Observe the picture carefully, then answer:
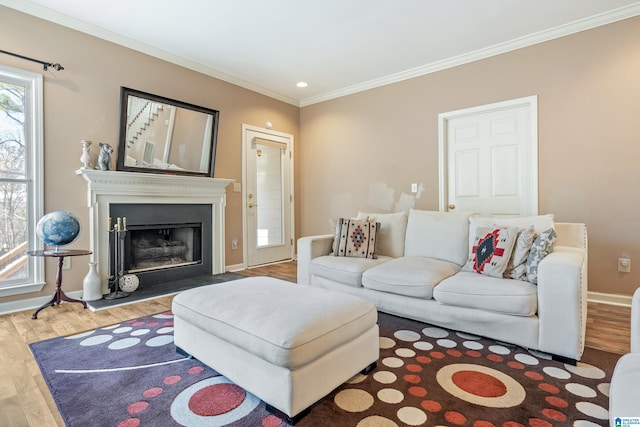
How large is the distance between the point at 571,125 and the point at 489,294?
2223 millimetres

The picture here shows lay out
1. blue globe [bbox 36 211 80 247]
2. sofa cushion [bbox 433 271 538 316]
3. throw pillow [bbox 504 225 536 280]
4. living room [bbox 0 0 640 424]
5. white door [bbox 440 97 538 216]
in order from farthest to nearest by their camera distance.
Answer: white door [bbox 440 97 538 216] < living room [bbox 0 0 640 424] < blue globe [bbox 36 211 80 247] < throw pillow [bbox 504 225 536 280] < sofa cushion [bbox 433 271 538 316]

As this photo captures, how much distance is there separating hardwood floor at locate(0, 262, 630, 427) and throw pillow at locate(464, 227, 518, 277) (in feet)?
2.34

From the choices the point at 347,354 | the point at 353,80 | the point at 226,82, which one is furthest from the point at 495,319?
the point at 226,82

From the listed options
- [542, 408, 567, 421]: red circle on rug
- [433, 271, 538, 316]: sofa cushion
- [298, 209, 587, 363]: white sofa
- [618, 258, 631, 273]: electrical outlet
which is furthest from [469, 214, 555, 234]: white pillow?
[542, 408, 567, 421]: red circle on rug

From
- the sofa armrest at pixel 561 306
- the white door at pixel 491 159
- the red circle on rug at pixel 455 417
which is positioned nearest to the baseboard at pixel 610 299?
the white door at pixel 491 159

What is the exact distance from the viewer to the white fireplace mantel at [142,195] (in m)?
3.21

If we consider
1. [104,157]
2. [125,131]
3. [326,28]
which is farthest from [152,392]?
[326,28]

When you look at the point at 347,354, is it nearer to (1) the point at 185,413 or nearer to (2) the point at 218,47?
(1) the point at 185,413

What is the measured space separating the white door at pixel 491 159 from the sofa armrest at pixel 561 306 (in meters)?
1.75

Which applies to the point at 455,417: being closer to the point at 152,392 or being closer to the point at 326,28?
the point at 152,392

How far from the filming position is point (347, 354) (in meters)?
1.62

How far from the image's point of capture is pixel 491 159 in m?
3.77

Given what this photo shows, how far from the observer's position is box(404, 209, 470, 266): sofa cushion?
291 centimetres

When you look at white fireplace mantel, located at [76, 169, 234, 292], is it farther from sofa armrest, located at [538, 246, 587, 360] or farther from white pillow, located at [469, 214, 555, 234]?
sofa armrest, located at [538, 246, 587, 360]
